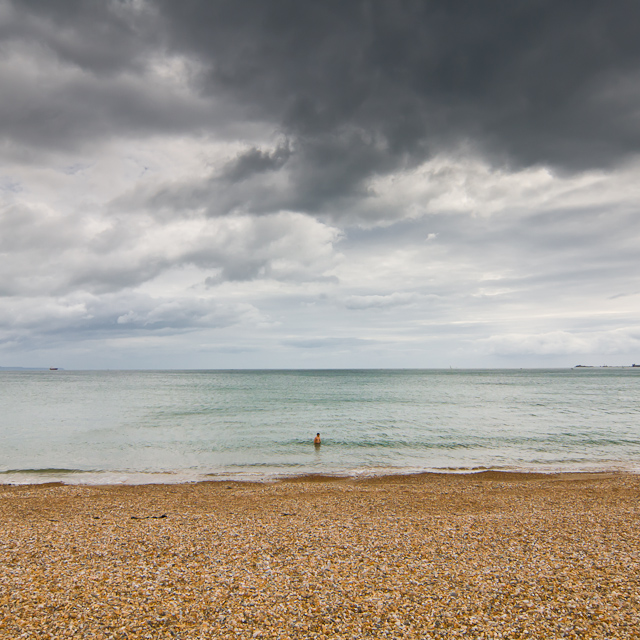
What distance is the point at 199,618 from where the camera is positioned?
6.91 meters

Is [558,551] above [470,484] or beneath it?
above

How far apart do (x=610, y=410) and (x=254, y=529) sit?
182ft

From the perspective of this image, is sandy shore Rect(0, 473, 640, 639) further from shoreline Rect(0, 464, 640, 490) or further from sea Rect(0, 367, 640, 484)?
A: sea Rect(0, 367, 640, 484)

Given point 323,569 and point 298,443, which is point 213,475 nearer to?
point 298,443

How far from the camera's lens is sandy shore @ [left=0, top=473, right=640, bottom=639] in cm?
675

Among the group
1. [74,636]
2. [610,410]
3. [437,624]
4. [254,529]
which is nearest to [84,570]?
[74,636]

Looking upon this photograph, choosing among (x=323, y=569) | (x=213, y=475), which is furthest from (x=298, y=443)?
(x=323, y=569)

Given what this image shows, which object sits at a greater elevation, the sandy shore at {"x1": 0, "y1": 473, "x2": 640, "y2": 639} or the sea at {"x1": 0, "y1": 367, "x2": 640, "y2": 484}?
the sandy shore at {"x1": 0, "y1": 473, "x2": 640, "y2": 639}

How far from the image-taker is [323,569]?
8680mm

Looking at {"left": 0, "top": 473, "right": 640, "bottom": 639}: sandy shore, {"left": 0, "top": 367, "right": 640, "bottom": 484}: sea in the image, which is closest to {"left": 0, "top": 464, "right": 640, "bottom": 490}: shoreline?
{"left": 0, "top": 367, "right": 640, "bottom": 484}: sea

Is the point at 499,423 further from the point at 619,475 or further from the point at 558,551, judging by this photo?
the point at 558,551

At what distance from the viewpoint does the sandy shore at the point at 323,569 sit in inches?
266

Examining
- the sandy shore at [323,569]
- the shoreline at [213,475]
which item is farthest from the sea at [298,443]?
the sandy shore at [323,569]

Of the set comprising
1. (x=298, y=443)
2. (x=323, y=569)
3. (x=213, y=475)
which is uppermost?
(x=323, y=569)
